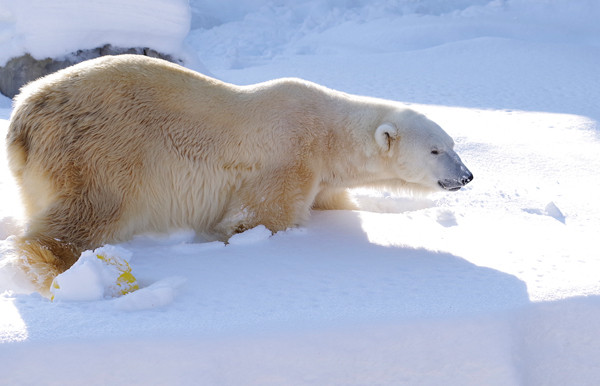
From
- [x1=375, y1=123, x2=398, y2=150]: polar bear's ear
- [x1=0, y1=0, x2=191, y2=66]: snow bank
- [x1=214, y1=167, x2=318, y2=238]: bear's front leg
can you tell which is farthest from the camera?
[x1=0, y1=0, x2=191, y2=66]: snow bank

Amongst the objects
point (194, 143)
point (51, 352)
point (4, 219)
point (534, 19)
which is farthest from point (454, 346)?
point (534, 19)

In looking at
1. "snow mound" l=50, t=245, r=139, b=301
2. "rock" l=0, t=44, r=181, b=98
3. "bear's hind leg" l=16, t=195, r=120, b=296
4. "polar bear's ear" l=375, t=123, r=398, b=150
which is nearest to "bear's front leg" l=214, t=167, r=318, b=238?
"polar bear's ear" l=375, t=123, r=398, b=150

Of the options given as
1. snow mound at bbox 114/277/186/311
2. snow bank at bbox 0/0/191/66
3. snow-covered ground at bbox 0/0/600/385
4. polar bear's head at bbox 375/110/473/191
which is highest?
snow bank at bbox 0/0/191/66

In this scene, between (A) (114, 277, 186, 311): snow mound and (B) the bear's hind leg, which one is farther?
(B) the bear's hind leg

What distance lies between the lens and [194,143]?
282 centimetres

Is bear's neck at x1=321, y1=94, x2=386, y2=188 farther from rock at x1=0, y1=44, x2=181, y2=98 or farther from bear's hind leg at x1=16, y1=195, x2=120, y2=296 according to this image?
rock at x1=0, y1=44, x2=181, y2=98

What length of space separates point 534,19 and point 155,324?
10342 millimetres

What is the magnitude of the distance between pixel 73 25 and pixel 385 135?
3.86 metres

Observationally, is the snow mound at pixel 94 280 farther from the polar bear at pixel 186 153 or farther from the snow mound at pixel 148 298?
the polar bear at pixel 186 153

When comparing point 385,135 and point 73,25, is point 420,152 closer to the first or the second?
point 385,135

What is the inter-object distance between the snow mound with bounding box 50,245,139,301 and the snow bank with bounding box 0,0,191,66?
159 inches

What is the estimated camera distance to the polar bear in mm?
2582

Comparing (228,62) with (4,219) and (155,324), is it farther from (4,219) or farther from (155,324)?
(155,324)

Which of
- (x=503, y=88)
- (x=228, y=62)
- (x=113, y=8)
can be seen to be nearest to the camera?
(x=113, y=8)
